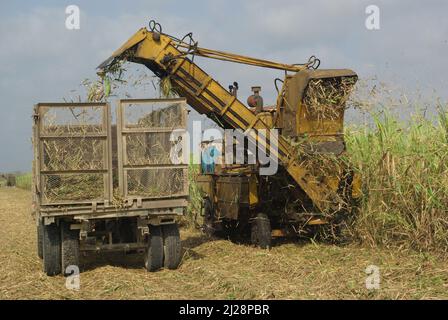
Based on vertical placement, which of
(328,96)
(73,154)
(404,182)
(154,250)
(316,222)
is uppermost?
(328,96)

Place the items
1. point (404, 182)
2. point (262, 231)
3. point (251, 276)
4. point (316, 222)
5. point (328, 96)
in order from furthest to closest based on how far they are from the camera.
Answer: point (262, 231) < point (316, 222) < point (328, 96) < point (404, 182) < point (251, 276)

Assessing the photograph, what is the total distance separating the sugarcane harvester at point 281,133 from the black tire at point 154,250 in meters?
2.18

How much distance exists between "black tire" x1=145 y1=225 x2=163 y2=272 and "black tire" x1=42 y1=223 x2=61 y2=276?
3.97 feet

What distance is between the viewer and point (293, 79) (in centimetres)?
952

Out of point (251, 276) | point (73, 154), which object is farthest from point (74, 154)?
point (251, 276)

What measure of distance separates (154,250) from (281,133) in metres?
3.13

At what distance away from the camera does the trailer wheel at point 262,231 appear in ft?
32.3

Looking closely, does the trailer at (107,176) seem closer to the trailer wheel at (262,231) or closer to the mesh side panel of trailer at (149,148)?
the mesh side panel of trailer at (149,148)

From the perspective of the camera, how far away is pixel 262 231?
9.85 metres

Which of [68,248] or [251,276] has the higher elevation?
[68,248]

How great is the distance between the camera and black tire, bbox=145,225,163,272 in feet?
26.7

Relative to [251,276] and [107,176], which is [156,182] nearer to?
[107,176]

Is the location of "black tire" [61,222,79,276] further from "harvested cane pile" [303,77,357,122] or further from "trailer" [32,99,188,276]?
"harvested cane pile" [303,77,357,122]
